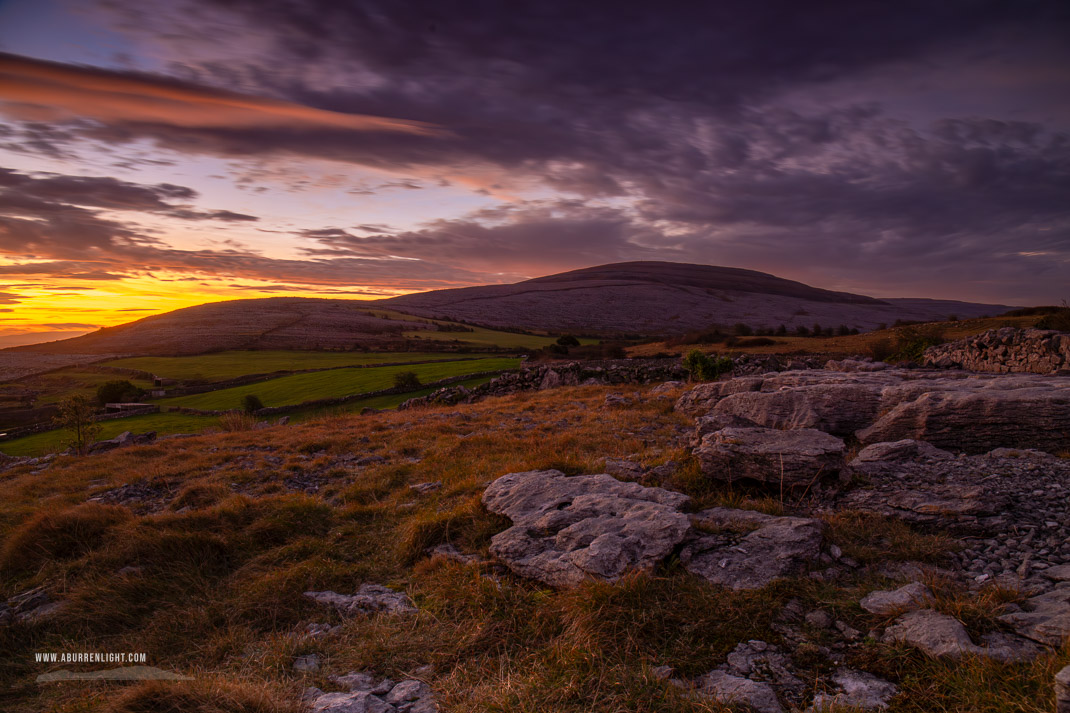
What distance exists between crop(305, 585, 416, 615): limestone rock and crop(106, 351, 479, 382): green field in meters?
43.2

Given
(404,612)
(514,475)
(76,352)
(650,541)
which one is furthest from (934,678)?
(76,352)

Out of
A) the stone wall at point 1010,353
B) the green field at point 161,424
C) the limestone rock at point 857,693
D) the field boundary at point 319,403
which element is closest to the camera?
the limestone rock at point 857,693

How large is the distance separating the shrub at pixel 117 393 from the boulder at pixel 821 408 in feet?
142

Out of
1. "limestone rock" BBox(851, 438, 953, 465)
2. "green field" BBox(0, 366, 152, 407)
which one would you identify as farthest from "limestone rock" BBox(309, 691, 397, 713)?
"green field" BBox(0, 366, 152, 407)

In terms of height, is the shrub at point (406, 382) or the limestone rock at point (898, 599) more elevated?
the limestone rock at point (898, 599)

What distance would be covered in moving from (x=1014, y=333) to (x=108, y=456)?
3250 centimetres

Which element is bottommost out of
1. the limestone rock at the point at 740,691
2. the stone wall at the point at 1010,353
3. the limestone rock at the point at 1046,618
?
the limestone rock at the point at 740,691

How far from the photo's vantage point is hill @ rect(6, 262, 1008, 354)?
66438 mm

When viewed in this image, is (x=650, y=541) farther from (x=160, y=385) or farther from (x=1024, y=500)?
(x=160, y=385)

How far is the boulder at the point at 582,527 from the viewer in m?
5.07

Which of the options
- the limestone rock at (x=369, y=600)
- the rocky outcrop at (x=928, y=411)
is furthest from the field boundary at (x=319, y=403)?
the limestone rock at (x=369, y=600)

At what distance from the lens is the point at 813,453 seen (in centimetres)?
718

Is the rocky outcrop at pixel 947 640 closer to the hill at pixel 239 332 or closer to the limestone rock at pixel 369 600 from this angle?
the limestone rock at pixel 369 600

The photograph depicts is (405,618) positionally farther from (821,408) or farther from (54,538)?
(821,408)
